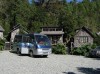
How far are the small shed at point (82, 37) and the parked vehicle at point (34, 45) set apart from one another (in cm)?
3184

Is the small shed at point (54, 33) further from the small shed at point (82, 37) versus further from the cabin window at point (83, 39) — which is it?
the cabin window at point (83, 39)

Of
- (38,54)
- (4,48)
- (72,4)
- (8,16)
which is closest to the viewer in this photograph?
(38,54)

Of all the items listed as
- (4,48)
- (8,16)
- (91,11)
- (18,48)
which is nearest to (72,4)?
(91,11)

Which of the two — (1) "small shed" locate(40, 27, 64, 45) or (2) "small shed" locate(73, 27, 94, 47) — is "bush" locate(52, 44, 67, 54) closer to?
(2) "small shed" locate(73, 27, 94, 47)

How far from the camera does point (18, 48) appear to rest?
32.3 m

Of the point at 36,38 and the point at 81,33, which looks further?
the point at 81,33

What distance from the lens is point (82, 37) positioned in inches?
2463

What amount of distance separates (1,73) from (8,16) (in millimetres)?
57057

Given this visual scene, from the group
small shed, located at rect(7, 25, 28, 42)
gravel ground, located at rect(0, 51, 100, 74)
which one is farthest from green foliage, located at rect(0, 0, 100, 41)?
gravel ground, located at rect(0, 51, 100, 74)

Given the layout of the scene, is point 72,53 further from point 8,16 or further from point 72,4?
point 72,4

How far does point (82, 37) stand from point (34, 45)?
115 feet

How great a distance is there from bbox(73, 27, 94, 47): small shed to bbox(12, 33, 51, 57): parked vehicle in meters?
31.8

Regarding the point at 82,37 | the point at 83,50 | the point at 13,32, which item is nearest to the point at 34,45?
the point at 83,50

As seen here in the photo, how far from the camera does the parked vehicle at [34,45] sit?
93.9 ft
